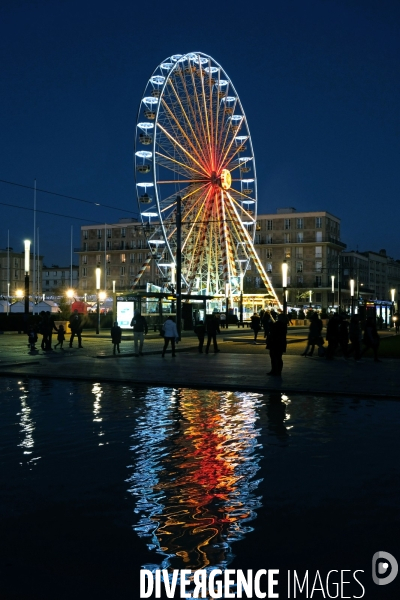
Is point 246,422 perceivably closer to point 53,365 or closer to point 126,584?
point 126,584

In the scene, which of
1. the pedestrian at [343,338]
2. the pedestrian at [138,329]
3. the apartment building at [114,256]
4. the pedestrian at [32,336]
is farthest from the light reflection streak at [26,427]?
the apartment building at [114,256]

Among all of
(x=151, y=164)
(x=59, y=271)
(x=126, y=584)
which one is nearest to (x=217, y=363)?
(x=126, y=584)

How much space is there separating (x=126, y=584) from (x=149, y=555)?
56 cm

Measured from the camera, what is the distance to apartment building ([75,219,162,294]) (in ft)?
438

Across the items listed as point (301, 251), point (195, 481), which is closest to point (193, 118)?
point (195, 481)

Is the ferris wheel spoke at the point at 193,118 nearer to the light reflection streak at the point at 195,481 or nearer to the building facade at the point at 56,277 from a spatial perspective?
the light reflection streak at the point at 195,481

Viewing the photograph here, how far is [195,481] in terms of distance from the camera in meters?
8.07

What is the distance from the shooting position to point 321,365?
24.6 m

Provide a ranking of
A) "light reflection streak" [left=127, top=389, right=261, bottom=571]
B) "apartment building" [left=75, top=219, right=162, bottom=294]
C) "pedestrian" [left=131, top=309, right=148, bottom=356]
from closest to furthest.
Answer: "light reflection streak" [left=127, top=389, right=261, bottom=571] < "pedestrian" [left=131, top=309, right=148, bottom=356] < "apartment building" [left=75, top=219, right=162, bottom=294]

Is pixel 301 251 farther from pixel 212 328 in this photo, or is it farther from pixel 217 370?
pixel 217 370

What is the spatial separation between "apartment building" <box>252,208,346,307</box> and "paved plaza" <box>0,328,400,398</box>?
311ft

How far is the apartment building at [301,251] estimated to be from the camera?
126 m

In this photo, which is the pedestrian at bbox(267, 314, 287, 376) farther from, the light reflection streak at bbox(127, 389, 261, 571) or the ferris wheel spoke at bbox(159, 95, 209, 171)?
the ferris wheel spoke at bbox(159, 95, 209, 171)

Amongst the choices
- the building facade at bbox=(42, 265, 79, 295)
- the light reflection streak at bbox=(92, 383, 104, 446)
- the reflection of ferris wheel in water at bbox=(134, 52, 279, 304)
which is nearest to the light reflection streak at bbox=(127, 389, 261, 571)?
the light reflection streak at bbox=(92, 383, 104, 446)
